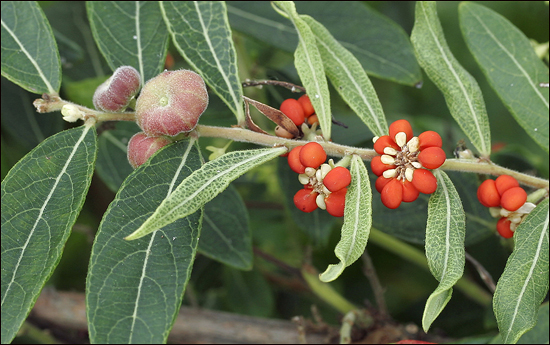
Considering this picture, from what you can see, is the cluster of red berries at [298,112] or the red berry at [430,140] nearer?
the red berry at [430,140]

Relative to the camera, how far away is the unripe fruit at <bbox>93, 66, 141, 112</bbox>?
132 centimetres

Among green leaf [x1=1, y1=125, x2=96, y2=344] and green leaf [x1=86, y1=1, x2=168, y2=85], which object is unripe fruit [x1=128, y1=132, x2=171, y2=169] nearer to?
green leaf [x1=1, y1=125, x2=96, y2=344]

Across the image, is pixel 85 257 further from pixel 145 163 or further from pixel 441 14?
pixel 441 14

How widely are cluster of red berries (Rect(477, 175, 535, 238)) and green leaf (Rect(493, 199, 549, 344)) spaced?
59 millimetres

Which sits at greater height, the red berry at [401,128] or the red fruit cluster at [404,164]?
the red berry at [401,128]

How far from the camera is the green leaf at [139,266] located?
1.15 m

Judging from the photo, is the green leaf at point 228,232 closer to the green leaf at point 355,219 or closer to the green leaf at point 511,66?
the green leaf at point 355,219

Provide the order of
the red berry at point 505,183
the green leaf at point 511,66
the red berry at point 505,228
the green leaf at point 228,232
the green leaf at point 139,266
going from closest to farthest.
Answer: the green leaf at point 139,266
the red berry at point 505,183
the red berry at point 505,228
the green leaf at point 511,66
the green leaf at point 228,232

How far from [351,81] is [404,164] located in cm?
34

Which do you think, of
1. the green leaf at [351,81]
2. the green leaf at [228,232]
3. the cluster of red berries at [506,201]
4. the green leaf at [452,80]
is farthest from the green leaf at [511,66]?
the green leaf at [228,232]

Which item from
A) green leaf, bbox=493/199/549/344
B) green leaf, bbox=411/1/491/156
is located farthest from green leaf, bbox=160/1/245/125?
green leaf, bbox=493/199/549/344

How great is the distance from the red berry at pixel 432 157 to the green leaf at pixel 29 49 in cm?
104

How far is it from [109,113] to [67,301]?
1.00 m

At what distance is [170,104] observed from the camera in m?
1.23
